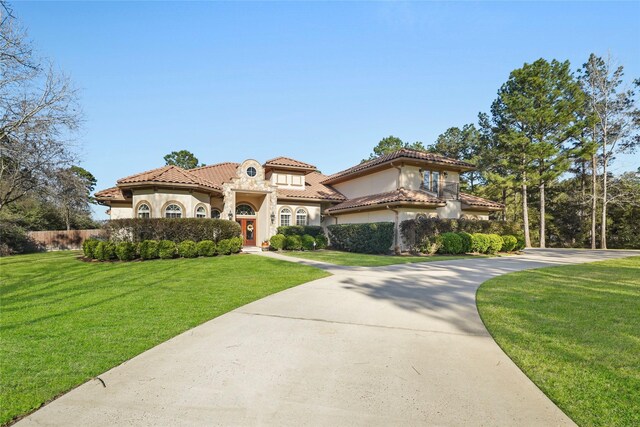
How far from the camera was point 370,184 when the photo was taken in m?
22.5

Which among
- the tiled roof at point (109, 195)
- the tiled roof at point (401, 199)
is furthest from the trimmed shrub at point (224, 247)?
the tiled roof at point (109, 195)

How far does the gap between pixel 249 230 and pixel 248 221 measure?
67 cm

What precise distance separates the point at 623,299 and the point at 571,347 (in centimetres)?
395

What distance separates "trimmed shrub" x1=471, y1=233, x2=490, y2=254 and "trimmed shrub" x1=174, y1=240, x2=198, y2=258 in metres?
15.3

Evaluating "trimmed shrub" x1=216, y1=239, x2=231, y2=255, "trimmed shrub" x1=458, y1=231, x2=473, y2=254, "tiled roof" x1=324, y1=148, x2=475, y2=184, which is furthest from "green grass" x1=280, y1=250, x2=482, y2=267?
"tiled roof" x1=324, y1=148, x2=475, y2=184

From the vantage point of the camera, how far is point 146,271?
11.1 m

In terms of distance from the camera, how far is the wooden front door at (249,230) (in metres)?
22.8

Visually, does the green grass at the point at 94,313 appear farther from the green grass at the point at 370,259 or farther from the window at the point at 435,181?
the window at the point at 435,181

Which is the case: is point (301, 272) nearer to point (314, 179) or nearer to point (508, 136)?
point (314, 179)

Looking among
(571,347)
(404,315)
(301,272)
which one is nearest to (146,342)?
(404,315)

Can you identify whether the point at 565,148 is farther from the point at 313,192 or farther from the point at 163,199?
the point at 163,199

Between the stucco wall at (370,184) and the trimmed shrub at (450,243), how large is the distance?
4.43m

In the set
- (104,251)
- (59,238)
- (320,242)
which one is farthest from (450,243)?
(59,238)

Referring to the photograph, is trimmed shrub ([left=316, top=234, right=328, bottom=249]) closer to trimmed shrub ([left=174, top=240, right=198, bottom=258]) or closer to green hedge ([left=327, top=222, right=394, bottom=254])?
green hedge ([left=327, top=222, right=394, bottom=254])
